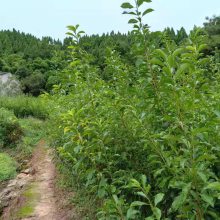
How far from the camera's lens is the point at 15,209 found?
557 cm

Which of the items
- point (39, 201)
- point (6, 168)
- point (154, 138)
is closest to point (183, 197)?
point (154, 138)

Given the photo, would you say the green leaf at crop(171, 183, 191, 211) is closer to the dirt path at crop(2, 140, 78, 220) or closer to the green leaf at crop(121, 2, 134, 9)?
the green leaf at crop(121, 2, 134, 9)

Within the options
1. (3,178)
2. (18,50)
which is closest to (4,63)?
(18,50)

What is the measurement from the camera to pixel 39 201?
5512 millimetres

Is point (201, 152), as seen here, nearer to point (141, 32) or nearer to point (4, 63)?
point (141, 32)

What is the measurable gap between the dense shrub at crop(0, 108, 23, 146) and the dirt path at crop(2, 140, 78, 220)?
2.73 m

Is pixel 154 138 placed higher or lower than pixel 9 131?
higher

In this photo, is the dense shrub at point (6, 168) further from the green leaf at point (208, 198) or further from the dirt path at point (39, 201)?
the green leaf at point (208, 198)

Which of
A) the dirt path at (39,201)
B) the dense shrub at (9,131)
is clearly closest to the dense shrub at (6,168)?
the dirt path at (39,201)

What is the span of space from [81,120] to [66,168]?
8.82ft

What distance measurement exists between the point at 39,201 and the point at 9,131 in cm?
524

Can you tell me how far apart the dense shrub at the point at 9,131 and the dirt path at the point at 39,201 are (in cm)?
273

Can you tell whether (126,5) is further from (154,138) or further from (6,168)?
(6,168)

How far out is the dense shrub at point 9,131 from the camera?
33.2 feet
